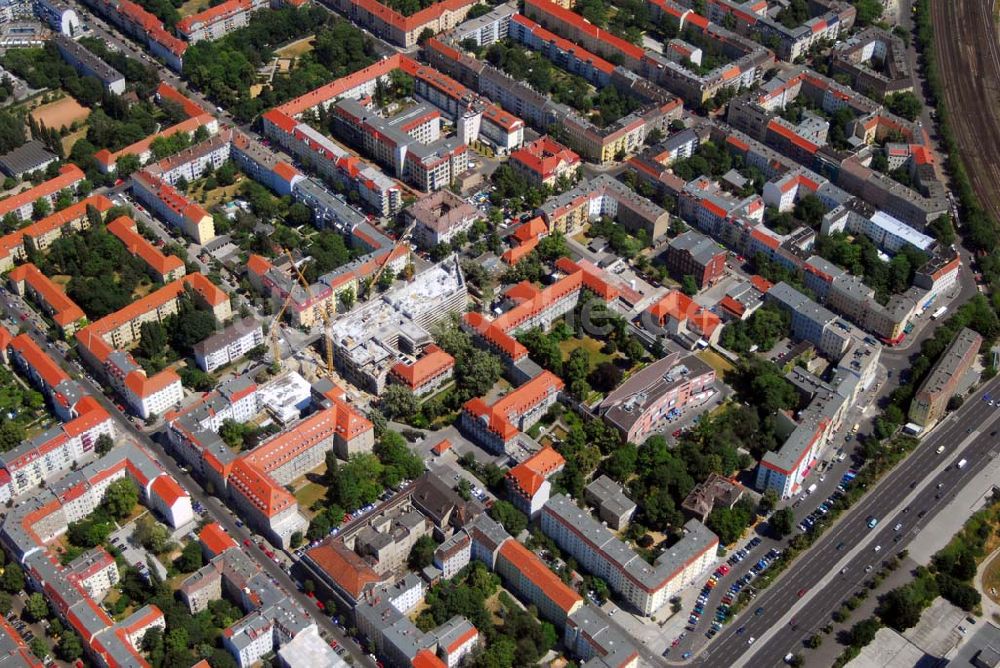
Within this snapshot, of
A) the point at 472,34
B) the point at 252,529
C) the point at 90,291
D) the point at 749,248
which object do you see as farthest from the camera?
the point at 472,34

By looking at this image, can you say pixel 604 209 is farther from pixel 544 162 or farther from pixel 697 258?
pixel 697 258

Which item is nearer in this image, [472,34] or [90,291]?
[90,291]

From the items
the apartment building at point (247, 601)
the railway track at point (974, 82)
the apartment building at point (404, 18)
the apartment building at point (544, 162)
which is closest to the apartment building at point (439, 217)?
the apartment building at point (544, 162)

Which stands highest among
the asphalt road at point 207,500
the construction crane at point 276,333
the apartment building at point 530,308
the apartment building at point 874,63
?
the apartment building at point 874,63

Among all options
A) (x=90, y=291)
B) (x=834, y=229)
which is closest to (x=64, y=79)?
(x=90, y=291)

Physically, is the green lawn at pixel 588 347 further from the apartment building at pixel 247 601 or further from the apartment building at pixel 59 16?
the apartment building at pixel 59 16

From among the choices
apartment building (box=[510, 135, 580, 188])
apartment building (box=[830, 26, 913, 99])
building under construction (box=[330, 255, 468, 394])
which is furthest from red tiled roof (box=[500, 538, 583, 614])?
apartment building (box=[830, 26, 913, 99])

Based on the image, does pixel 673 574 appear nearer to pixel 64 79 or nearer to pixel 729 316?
pixel 729 316
